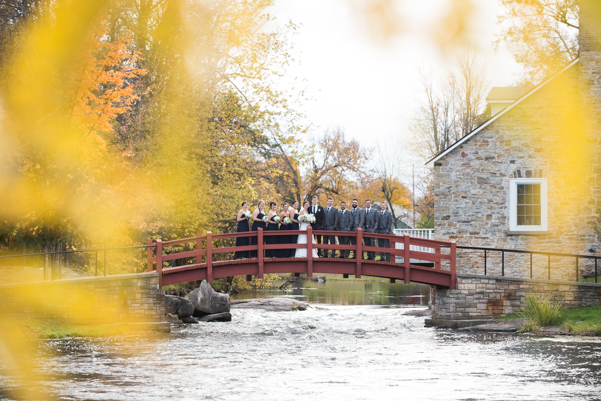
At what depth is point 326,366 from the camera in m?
14.8

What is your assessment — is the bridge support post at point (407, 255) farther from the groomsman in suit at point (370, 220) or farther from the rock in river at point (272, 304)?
the rock in river at point (272, 304)

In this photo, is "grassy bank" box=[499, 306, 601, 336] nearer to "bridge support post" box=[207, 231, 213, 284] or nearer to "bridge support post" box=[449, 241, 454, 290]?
"bridge support post" box=[449, 241, 454, 290]

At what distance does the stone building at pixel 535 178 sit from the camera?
22047mm

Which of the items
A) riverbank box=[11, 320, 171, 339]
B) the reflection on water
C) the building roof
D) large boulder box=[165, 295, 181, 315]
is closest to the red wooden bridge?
riverbank box=[11, 320, 171, 339]

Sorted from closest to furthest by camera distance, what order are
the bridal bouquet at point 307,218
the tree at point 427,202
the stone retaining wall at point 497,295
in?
the stone retaining wall at point 497,295 → the bridal bouquet at point 307,218 → the tree at point 427,202

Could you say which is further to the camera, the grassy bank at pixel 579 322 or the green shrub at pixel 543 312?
the green shrub at pixel 543 312

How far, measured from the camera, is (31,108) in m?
16.8

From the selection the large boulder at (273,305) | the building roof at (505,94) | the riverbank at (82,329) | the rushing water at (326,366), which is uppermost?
the building roof at (505,94)

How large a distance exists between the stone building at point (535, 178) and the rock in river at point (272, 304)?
7667mm

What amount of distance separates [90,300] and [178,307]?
14.7 feet

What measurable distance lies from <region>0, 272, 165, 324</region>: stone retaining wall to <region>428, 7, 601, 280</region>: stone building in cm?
908

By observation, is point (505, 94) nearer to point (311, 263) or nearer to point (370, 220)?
point (370, 220)

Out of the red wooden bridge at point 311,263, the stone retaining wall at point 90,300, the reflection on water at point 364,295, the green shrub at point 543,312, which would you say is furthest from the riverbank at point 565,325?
the reflection on water at point 364,295

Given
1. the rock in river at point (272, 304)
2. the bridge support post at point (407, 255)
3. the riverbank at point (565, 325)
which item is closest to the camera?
the riverbank at point (565, 325)
